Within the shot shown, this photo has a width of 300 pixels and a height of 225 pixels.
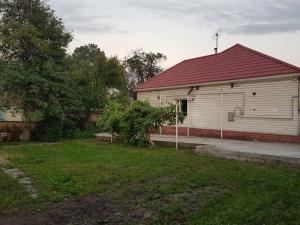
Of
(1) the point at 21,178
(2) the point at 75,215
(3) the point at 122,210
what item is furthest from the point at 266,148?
(2) the point at 75,215

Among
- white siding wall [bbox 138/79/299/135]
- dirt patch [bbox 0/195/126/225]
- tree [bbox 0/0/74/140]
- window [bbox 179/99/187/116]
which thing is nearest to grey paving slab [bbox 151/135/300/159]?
white siding wall [bbox 138/79/299/135]

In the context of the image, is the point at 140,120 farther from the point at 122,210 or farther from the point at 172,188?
the point at 122,210

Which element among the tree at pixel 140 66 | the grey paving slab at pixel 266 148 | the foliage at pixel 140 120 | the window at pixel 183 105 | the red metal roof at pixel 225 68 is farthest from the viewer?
the tree at pixel 140 66

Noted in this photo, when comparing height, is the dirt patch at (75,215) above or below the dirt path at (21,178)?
below

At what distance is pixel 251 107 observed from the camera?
1630 centimetres

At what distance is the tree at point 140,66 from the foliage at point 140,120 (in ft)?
102

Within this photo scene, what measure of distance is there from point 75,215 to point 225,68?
14.0 meters

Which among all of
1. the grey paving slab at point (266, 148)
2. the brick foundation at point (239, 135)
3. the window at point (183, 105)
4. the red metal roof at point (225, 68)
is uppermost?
the red metal roof at point (225, 68)

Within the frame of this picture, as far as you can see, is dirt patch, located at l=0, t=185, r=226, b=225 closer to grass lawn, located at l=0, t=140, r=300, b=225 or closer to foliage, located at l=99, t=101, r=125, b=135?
grass lawn, located at l=0, t=140, r=300, b=225

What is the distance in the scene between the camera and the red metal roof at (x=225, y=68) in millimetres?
15914

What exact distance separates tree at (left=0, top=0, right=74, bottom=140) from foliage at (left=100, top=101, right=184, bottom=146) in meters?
4.42

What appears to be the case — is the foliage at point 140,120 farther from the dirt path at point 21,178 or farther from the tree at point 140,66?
the tree at point 140,66

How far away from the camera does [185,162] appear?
10562 mm

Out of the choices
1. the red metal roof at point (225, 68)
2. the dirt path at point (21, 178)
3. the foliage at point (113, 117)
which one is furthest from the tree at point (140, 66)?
the dirt path at point (21, 178)
